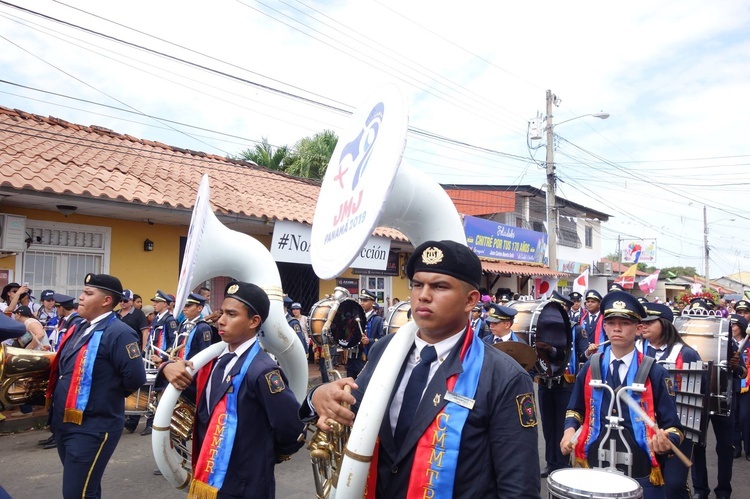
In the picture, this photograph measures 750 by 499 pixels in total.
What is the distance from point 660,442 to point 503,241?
1776cm

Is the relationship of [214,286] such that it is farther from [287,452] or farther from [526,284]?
[526,284]

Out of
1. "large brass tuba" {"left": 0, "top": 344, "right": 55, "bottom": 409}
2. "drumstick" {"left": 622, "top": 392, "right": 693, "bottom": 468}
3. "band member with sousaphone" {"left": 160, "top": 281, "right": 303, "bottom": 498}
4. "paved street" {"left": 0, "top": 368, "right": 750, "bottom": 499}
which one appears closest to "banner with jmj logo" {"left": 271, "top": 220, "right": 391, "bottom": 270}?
"paved street" {"left": 0, "top": 368, "right": 750, "bottom": 499}

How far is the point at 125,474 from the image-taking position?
6008 mm

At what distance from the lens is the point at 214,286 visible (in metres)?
12.3

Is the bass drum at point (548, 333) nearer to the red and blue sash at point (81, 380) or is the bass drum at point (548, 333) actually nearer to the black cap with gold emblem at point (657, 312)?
the black cap with gold emblem at point (657, 312)

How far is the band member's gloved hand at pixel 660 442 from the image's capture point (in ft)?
10.4

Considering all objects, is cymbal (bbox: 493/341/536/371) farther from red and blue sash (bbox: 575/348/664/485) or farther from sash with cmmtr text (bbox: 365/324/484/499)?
sash with cmmtr text (bbox: 365/324/484/499)

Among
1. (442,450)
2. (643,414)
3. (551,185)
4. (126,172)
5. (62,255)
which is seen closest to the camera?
(442,450)

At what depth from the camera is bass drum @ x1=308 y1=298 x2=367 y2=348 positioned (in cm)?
895

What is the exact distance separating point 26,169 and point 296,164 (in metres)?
11.6

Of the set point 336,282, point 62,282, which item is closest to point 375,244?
point 336,282

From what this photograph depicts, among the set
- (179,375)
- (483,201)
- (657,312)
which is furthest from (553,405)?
(483,201)

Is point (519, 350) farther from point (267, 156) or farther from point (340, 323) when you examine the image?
point (267, 156)

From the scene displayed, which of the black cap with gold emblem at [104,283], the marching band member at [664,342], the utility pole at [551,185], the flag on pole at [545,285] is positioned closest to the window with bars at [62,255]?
the black cap with gold emblem at [104,283]
